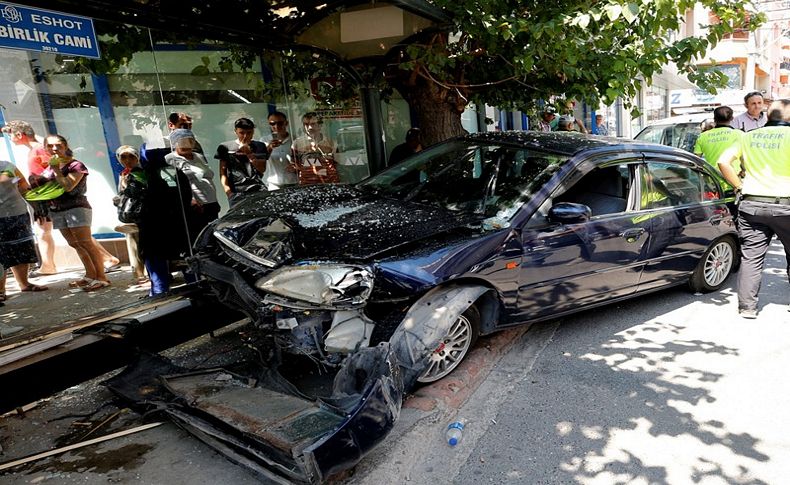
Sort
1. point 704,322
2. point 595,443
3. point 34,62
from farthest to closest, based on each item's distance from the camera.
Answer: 1. point 704,322
2. point 34,62
3. point 595,443

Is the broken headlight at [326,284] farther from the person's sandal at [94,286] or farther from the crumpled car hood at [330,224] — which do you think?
the person's sandal at [94,286]

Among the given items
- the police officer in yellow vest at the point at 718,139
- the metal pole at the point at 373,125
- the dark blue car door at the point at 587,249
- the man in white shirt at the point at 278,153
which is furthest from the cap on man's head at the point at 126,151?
the police officer in yellow vest at the point at 718,139

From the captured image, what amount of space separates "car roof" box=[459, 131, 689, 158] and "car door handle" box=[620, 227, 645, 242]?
698mm

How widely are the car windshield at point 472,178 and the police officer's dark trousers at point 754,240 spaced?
1982mm

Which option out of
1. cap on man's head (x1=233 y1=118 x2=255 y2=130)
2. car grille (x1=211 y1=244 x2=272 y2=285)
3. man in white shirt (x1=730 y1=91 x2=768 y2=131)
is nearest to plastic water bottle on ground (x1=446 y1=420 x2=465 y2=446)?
car grille (x1=211 y1=244 x2=272 y2=285)

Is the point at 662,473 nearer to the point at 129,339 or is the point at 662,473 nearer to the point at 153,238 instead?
the point at 129,339

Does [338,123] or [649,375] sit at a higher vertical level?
[338,123]

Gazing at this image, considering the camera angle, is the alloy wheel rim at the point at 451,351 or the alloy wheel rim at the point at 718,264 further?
the alloy wheel rim at the point at 718,264

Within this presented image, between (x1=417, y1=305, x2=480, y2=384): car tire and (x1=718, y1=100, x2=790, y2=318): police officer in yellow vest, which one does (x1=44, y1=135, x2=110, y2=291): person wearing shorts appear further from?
(x1=718, y1=100, x2=790, y2=318): police officer in yellow vest

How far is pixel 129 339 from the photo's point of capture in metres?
3.64

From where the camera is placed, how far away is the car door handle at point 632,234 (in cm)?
432

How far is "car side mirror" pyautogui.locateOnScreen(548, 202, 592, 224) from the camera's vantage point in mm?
3781

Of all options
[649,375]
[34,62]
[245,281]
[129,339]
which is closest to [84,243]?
[34,62]

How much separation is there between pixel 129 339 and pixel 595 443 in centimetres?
311
